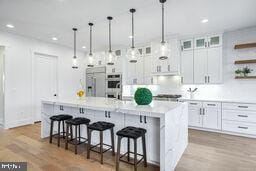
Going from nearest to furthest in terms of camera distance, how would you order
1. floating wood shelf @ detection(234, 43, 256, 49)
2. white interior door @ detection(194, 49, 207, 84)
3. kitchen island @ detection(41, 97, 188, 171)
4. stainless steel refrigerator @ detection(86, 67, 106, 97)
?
1. kitchen island @ detection(41, 97, 188, 171)
2. floating wood shelf @ detection(234, 43, 256, 49)
3. white interior door @ detection(194, 49, 207, 84)
4. stainless steel refrigerator @ detection(86, 67, 106, 97)

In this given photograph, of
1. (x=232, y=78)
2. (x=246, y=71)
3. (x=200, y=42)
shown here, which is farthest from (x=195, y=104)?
(x=200, y=42)

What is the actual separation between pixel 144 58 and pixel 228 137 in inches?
133

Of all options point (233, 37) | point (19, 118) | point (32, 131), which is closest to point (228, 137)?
point (233, 37)

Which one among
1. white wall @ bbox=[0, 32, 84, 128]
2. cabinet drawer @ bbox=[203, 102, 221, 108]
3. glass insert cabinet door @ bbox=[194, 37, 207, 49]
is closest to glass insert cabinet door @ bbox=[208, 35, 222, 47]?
glass insert cabinet door @ bbox=[194, 37, 207, 49]

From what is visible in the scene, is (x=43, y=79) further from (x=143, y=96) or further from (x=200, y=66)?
(x=200, y=66)

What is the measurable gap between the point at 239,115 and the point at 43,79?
20.0 feet

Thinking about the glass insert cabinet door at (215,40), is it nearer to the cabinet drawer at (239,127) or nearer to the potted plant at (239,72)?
the potted plant at (239,72)

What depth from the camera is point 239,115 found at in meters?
3.82

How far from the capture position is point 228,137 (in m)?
3.77

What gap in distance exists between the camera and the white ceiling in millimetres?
2869

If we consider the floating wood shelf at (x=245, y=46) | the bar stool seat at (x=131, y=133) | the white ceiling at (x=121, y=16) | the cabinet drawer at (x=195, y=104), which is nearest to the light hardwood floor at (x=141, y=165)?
the bar stool seat at (x=131, y=133)

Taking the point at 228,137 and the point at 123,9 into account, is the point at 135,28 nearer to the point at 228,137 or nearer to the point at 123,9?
the point at 123,9

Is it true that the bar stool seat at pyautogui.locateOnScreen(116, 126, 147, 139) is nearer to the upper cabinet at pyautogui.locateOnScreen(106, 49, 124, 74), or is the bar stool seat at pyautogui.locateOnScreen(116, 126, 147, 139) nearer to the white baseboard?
the upper cabinet at pyautogui.locateOnScreen(106, 49, 124, 74)

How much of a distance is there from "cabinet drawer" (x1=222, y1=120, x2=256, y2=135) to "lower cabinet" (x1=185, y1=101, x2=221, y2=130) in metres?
0.16
